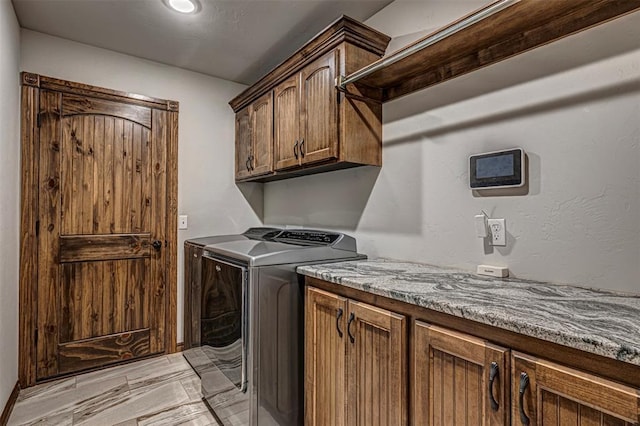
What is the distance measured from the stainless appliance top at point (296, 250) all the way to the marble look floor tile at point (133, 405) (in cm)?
96

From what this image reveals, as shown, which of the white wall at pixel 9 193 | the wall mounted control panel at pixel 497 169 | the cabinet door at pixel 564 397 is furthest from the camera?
the white wall at pixel 9 193

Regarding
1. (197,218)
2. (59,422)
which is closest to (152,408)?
(59,422)

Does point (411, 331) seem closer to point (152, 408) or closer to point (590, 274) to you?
point (590, 274)

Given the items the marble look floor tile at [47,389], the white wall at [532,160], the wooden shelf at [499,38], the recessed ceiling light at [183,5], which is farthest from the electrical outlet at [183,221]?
the wooden shelf at [499,38]

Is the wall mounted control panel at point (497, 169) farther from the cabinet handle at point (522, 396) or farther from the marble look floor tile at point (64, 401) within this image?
the marble look floor tile at point (64, 401)

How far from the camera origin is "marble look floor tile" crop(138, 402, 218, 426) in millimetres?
1941

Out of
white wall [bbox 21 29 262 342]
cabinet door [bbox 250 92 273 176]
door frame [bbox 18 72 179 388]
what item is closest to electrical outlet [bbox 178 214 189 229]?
white wall [bbox 21 29 262 342]

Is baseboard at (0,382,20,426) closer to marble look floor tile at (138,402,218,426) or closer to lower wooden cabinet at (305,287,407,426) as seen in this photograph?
marble look floor tile at (138,402,218,426)

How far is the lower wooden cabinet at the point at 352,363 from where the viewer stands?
1263 millimetres

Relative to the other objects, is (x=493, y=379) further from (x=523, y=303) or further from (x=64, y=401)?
(x=64, y=401)

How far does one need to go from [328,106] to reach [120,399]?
2.29 meters

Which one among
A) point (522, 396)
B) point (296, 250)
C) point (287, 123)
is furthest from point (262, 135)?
point (522, 396)

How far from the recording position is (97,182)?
2604 millimetres

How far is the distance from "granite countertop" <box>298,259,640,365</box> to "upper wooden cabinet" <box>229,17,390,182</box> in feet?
2.47
